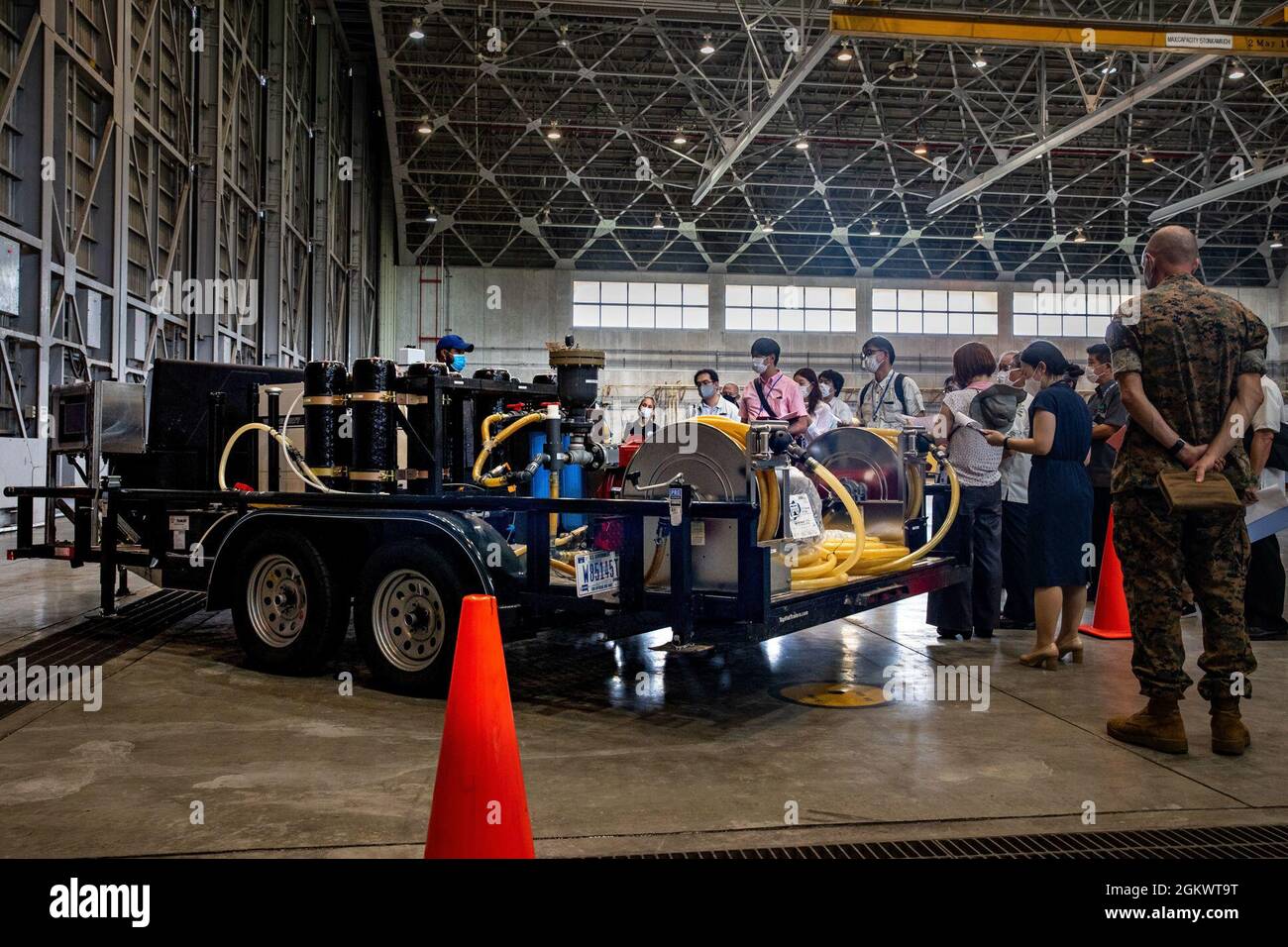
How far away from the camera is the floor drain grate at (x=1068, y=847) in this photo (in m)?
3.03

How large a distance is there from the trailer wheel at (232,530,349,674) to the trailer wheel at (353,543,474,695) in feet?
1.02

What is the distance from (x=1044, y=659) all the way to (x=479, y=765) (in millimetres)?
4224

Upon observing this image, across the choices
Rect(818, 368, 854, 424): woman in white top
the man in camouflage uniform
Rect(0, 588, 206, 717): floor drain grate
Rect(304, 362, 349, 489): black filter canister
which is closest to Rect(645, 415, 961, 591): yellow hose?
the man in camouflage uniform

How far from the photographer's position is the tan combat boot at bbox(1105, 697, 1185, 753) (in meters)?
4.16

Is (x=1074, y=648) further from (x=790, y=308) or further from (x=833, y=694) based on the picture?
(x=790, y=308)

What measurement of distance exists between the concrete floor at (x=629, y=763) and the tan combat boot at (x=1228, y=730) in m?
0.11

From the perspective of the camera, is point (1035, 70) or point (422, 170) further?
point (422, 170)

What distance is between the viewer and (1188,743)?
4.35 m

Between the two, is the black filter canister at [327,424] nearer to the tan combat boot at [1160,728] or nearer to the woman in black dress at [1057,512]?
the woman in black dress at [1057,512]

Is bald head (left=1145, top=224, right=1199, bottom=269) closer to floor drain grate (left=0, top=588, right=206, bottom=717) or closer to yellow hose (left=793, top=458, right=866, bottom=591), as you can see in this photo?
yellow hose (left=793, top=458, right=866, bottom=591)

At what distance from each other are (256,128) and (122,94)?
21.9ft
